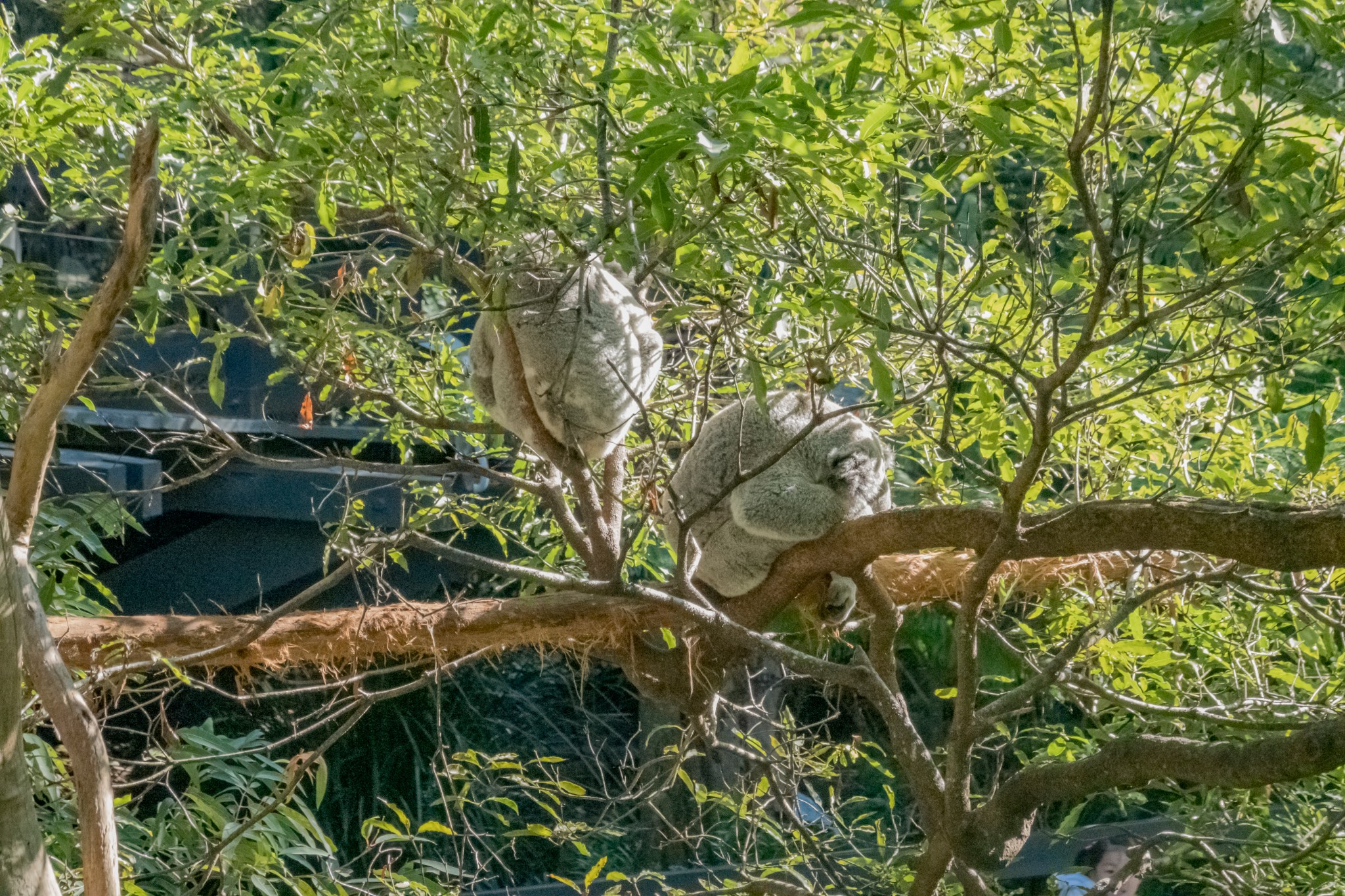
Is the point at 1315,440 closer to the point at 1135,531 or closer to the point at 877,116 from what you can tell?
the point at 1135,531

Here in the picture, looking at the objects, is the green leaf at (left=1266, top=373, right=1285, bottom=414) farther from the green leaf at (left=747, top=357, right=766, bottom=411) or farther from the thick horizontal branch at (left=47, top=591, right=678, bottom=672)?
the thick horizontal branch at (left=47, top=591, right=678, bottom=672)

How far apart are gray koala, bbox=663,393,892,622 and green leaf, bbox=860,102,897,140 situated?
1293mm

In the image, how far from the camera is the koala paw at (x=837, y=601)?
2570 millimetres

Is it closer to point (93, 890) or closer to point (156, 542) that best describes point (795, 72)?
point (93, 890)

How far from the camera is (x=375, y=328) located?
219 cm

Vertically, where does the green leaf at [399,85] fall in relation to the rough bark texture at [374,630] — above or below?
above

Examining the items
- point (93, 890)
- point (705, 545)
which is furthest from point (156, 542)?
point (93, 890)

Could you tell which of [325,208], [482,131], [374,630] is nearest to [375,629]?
[374,630]

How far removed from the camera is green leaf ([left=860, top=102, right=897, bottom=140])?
1147 millimetres

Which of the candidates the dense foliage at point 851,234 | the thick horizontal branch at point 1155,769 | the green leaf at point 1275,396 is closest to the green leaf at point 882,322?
the dense foliage at point 851,234

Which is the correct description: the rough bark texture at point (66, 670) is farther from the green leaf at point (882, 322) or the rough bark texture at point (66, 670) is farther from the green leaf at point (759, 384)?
the green leaf at point (882, 322)

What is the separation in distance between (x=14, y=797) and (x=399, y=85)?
3.17ft

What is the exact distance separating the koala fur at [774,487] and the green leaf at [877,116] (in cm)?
129

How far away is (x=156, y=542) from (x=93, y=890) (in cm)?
309
